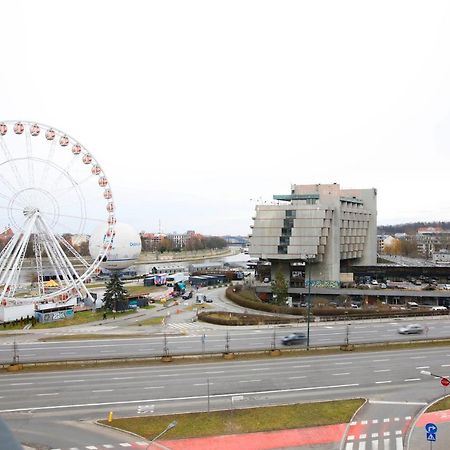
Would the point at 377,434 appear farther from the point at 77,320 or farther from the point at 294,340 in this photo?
the point at 77,320

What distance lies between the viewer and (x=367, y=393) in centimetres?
3047

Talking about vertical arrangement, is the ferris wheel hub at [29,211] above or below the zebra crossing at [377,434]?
above

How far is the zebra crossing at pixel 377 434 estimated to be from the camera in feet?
76.1

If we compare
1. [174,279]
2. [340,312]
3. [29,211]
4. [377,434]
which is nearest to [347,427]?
[377,434]

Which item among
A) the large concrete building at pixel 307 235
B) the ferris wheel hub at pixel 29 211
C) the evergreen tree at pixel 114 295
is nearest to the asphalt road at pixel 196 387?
the evergreen tree at pixel 114 295

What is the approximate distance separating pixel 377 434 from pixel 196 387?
1273cm

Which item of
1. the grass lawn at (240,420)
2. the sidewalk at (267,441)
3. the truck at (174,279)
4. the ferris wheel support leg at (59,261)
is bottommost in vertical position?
the sidewalk at (267,441)

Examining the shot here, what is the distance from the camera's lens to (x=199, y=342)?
45.7 metres

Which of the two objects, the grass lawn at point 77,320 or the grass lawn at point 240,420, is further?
the grass lawn at point 77,320

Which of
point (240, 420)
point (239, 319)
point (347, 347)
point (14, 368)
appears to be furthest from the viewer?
point (239, 319)

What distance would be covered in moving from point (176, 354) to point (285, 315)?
29.3m

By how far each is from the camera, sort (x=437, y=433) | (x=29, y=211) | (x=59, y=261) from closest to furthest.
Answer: (x=437, y=433)
(x=29, y=211)
(x=59, y=261)

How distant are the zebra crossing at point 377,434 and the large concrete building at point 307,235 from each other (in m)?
59.6

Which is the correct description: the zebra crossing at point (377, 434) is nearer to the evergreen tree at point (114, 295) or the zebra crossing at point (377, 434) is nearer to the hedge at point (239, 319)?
the hedge at point (239, 319)
